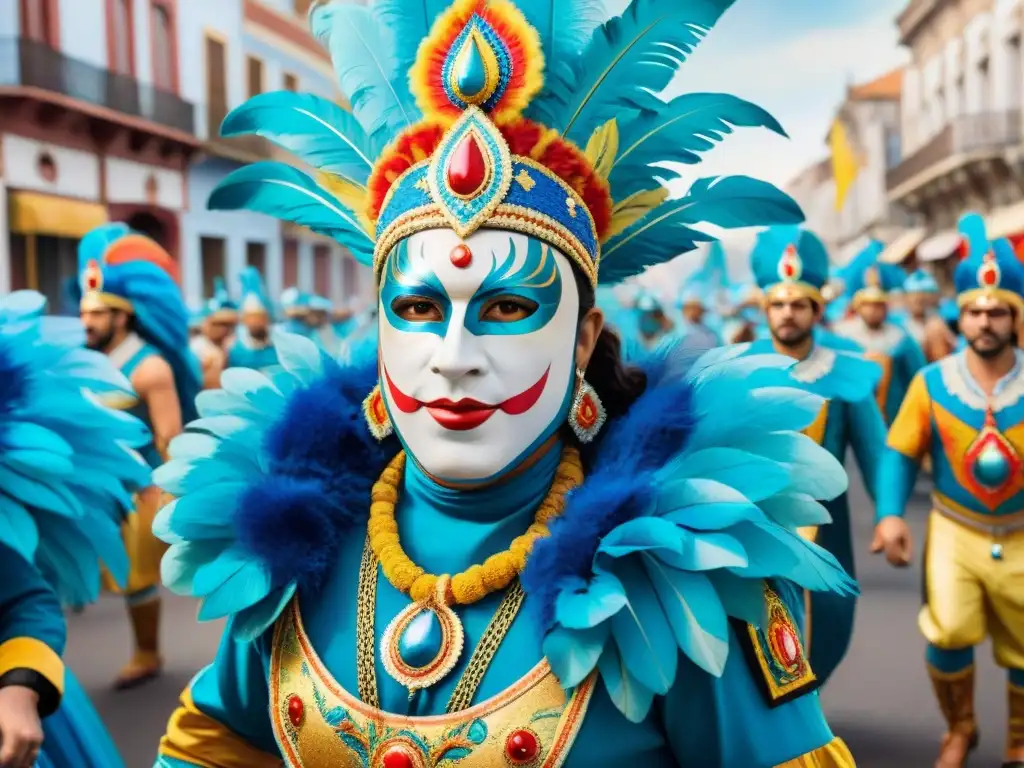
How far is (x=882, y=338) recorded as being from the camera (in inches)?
399

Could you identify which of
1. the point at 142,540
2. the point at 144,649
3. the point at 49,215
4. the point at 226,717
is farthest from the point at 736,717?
the point at 49,215

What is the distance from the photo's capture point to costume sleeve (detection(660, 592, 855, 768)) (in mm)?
2002

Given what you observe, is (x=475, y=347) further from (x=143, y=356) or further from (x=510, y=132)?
(x=143, y=356)

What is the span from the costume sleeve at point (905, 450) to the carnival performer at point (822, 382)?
8cm

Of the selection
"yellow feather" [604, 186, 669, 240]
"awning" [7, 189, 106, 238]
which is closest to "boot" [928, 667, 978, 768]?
"yellow feather" [604, 186, 669, 240]

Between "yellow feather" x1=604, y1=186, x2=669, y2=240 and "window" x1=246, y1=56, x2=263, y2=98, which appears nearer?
"yellow feather" x1=604, y1=186, x2=669, y2=240

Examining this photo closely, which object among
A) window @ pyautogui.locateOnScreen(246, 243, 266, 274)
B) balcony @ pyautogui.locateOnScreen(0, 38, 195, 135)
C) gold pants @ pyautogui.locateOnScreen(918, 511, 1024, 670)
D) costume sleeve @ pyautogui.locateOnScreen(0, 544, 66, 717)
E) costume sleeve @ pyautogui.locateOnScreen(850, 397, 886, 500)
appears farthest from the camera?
window @ pyautogui.locateOnScreen(246, 243, 266, 274)

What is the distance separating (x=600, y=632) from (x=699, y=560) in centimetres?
19

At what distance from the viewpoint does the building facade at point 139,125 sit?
15.1 m

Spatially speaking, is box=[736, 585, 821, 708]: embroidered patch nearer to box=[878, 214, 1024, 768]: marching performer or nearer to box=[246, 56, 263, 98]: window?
box=[878, 214, 1024, 768]: marching performer

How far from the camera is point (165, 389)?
6.08 meters

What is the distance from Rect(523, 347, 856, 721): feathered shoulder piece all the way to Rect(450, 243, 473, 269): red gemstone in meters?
0.39

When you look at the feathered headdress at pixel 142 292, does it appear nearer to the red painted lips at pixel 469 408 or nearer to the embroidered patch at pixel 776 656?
the red painted lips at pixel 469 408

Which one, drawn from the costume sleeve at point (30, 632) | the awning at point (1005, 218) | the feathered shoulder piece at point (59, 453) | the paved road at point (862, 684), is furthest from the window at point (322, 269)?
the costume sleeve at point (30, 632)
